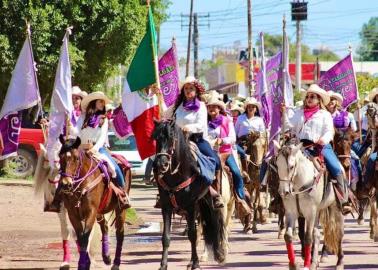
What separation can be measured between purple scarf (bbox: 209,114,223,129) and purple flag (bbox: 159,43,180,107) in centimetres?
149

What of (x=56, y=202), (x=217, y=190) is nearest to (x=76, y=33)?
(x=217, y=190)

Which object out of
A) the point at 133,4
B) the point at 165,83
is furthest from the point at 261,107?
the point at 133,4

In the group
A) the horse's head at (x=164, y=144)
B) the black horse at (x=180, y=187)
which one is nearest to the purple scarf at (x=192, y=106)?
the black horse at (x=180, y=187)

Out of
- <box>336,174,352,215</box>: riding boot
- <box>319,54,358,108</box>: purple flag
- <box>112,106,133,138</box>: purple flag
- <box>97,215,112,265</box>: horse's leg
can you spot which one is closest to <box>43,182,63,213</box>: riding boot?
<box>97,215,112,265</box>: horse's leg

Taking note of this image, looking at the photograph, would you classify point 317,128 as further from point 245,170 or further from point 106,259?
point 245,170

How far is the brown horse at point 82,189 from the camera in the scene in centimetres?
1484

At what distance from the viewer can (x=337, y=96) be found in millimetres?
20266

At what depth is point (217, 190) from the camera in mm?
17391

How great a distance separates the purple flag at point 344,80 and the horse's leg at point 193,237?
25.5 feet

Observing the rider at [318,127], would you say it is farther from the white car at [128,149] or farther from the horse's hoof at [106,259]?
the white car at [128,149]

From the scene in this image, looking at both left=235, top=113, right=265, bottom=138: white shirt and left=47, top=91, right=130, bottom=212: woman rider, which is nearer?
left=47, top=91, right=130, bottom=212: woman rider

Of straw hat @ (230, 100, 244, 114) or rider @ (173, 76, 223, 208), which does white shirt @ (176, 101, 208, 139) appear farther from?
straw hat @ (230, 100, 244, 114)

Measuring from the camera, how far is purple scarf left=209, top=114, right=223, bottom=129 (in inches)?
740

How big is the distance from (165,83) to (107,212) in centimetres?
461
